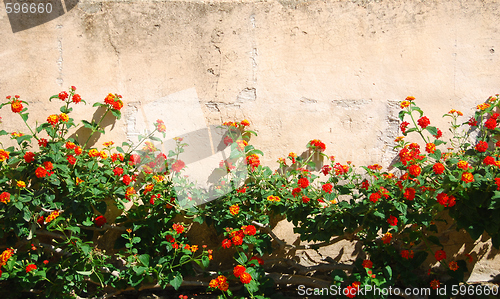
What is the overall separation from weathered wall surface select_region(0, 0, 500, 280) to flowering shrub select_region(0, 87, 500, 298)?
0.46 ft

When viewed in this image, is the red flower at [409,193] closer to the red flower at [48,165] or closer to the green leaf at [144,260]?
the green leaf at [144,260]

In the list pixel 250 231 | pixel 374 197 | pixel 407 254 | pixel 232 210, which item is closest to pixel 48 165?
pixel 232 210

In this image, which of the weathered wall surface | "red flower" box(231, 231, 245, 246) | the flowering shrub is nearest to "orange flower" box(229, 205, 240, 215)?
the flowering shrub

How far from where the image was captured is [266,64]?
100 inches

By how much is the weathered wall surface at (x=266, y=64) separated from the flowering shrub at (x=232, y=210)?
0.14 meters

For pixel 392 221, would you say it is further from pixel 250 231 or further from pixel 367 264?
pixel 250 231

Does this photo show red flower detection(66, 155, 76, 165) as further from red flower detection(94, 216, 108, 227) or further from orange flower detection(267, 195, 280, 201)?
orange flower detection(267, 195, 280, 201)

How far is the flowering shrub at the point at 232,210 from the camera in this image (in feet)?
6.39

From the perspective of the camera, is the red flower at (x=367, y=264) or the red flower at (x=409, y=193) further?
the red flower at (x=367, y=264)

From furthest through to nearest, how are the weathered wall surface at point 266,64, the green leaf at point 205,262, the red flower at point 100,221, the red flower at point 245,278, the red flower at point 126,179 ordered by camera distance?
the weathered wall surface at point 266,64, the red flower at point 100,221, the red flower at point 126,179, the green leaf at point 205,262, the red flower at point 245,278

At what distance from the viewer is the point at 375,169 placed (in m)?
2.21

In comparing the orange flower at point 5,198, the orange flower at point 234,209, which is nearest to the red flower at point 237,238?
the orange flower at point 234,209

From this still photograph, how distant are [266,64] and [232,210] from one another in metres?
1.08

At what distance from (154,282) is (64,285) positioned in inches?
20.3
